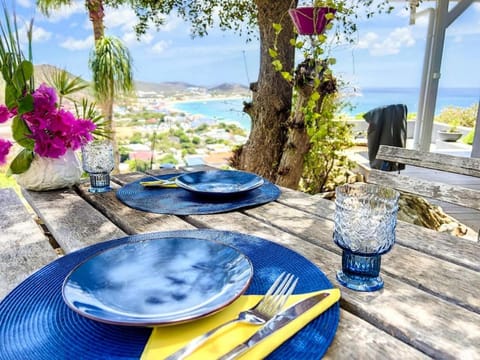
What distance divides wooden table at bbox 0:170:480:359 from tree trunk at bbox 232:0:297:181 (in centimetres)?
162

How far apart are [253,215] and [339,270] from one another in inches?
14.0

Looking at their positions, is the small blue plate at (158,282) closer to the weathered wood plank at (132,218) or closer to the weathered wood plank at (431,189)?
the weathered wood plank at (132,218)

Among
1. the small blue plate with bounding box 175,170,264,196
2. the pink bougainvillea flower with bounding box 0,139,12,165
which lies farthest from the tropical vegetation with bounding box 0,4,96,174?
the small blue plate with bounding box 175,170,264,196

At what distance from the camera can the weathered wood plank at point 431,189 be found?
1.18 metres

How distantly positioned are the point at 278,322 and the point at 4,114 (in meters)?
0.96

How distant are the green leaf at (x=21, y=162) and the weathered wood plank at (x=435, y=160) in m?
1.26

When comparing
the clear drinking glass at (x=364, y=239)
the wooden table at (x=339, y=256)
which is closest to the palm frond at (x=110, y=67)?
the wooden table at (x=339, y=256)

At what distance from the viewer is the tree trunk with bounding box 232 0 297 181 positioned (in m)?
2.68

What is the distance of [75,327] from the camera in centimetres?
54

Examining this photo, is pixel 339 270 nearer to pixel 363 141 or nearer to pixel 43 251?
pixel 43 251

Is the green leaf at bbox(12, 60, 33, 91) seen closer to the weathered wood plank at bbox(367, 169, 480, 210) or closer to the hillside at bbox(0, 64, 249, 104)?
the weathered wood plank at bbox(367, 169, 480, 210)

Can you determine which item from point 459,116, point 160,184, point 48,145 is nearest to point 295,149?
point 160,184

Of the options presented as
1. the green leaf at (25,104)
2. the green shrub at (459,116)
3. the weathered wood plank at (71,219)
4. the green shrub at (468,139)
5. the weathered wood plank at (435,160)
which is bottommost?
the green shrub at (468,139)

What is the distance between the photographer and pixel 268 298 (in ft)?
1.88
